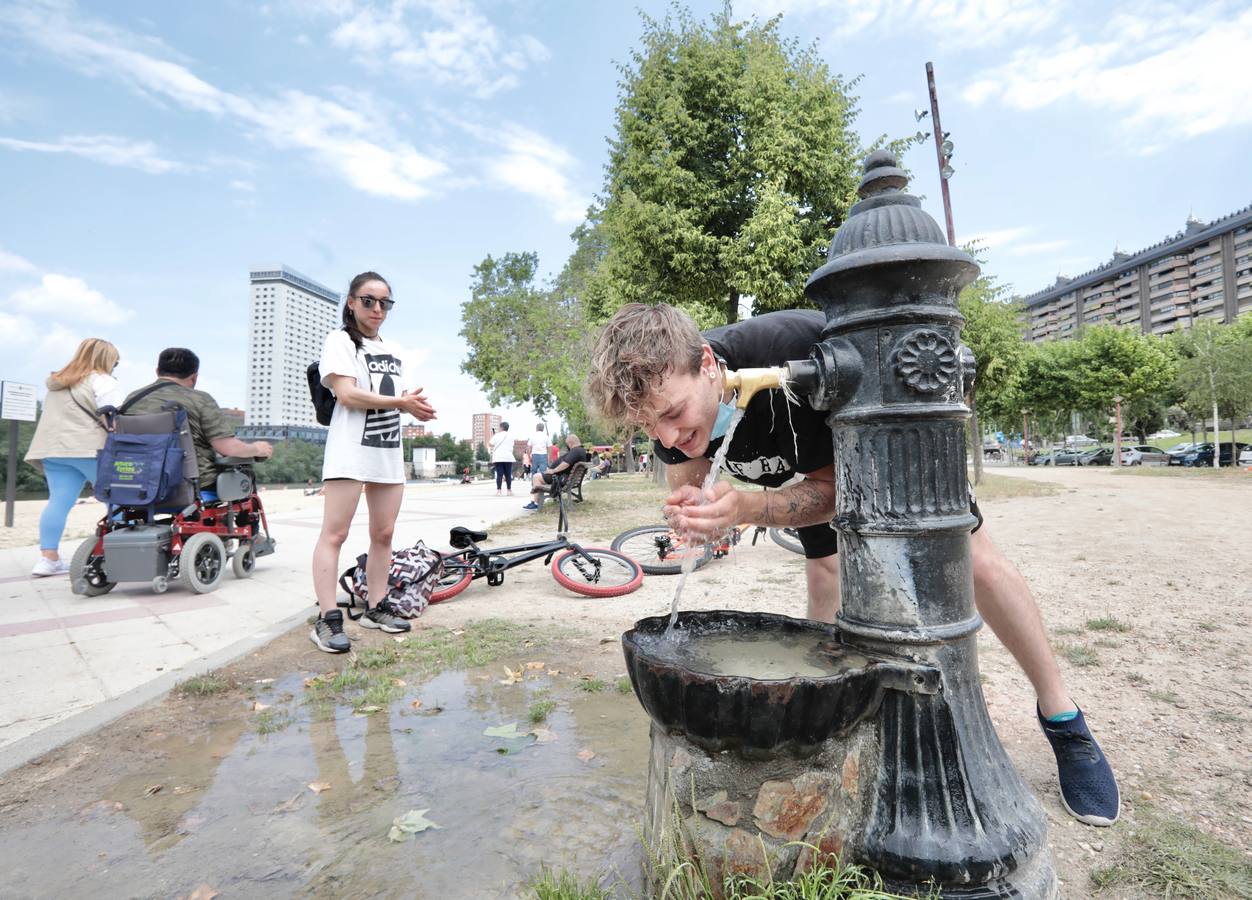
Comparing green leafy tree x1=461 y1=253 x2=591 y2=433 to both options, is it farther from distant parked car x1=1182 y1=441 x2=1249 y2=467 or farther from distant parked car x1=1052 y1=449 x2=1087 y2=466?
distant parked car x1=1052 y1=449 x2=1087 y2=466

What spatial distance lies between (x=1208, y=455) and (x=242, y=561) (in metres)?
40.3

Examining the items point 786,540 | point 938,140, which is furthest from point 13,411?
point 938,140

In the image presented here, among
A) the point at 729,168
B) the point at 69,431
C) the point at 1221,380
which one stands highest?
the point at 729,168

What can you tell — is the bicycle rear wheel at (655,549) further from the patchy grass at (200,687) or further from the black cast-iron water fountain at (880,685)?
the black cast-iron water fountain at (880,685)

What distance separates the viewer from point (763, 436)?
6.22 feet

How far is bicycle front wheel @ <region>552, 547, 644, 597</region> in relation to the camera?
498 cm

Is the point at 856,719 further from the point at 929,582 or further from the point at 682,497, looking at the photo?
the point at 682,497

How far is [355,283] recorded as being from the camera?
3619 mm

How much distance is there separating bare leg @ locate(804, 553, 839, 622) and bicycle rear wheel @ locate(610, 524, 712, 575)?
3.19 m

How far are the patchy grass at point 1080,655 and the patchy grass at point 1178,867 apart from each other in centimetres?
148

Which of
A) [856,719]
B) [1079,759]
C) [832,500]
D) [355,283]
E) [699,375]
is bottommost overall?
[1079,759]

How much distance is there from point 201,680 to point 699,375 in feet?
8.27

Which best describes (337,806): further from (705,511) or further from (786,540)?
(786,540)

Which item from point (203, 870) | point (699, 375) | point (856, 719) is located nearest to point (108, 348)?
point (203, 870)
